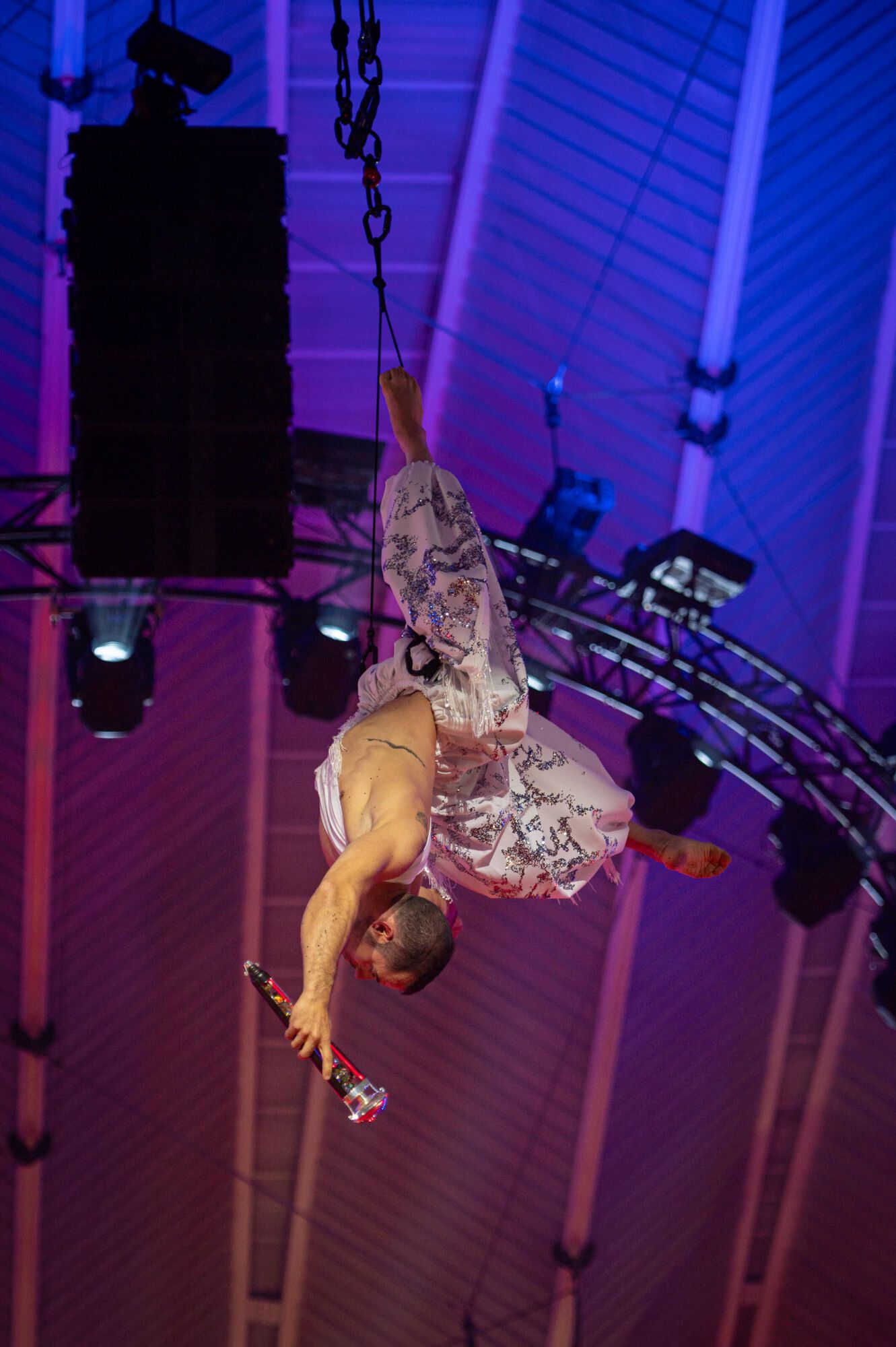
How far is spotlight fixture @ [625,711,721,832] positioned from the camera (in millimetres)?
7156

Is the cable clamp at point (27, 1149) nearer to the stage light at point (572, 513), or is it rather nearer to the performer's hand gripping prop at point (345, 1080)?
the stage light at point (572, 513)

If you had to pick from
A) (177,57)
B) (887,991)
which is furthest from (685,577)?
(177,57)

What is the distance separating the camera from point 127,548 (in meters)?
5.00

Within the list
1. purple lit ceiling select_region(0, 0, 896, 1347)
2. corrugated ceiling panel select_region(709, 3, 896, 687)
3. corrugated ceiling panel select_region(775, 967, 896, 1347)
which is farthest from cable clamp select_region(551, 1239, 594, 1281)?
corrugated ceiling panel select_region(709, 3, 896, 687)

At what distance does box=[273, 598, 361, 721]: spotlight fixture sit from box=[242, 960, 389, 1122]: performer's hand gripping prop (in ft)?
14.8

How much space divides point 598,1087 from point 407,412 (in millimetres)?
7663

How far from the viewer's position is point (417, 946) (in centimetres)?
289

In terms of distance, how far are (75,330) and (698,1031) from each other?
7082 mm

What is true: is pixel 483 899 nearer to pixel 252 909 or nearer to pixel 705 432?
pixel 252 909

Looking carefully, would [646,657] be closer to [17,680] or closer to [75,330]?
[75,330]

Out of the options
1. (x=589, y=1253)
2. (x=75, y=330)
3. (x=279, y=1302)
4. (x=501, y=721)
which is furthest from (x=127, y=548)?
(x=279, y=1302)

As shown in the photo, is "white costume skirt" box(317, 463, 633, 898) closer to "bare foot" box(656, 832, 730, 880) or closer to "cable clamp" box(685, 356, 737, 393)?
"bare foot" box(656, 832, 730, 880)

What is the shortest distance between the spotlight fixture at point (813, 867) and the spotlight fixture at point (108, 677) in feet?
11.1

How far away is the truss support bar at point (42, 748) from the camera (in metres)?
7.30
